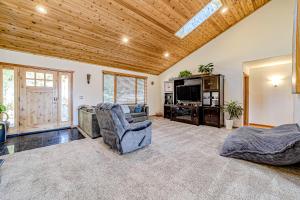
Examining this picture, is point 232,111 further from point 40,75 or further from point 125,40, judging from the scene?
point 40,75

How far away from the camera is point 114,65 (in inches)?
223

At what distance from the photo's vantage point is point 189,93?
5.56 m

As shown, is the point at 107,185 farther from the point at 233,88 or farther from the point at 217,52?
the point at 217,52

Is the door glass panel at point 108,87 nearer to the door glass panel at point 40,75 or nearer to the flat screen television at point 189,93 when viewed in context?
the door glass panel at point 40,75

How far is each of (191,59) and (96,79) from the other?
14.3 feet

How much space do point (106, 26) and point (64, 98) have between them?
2.93 meters

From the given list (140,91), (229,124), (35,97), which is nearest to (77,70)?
(35,97)

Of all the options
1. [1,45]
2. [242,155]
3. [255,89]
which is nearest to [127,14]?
[1,45]

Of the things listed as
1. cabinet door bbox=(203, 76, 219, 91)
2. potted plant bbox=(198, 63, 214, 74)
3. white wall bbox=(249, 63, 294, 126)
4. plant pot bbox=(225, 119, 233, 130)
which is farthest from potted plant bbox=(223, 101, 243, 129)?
potted plant bbox=(198, 63, 214, 74)

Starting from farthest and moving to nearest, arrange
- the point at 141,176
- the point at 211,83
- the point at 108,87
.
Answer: the point at 108,87
the point at 211,83
the point at 141,176

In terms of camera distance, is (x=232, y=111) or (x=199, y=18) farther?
(x=232, y=111)

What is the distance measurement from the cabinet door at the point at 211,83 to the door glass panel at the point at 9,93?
631 cm

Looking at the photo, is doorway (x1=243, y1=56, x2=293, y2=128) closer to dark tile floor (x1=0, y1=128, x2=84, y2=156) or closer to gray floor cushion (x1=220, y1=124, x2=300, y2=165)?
gray floor cushion (x1=220, y1=124, x2=300, y2=165)

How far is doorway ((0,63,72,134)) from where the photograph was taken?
12.2 ft
